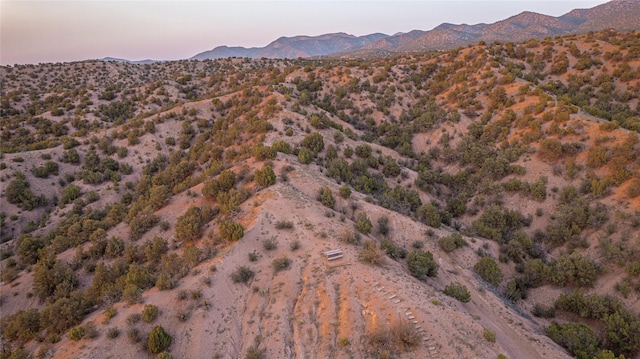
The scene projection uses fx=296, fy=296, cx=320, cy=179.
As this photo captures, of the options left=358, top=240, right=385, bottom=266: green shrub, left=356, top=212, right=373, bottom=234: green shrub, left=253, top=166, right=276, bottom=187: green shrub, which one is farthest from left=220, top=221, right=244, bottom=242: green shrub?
left=356, top=212, right=373, bottom=234: green shrub

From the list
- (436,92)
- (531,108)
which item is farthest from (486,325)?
(436,92)

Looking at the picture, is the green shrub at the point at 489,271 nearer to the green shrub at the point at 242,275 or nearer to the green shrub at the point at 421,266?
the green shrub at the point at 421,266

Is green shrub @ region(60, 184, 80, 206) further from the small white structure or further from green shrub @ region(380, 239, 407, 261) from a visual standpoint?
green shrub @ region(380, 239, 407, 261)

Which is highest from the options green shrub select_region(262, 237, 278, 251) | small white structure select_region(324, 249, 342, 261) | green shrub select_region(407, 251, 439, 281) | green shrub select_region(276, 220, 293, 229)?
green shrub select_region(276, 220, 293, 229)

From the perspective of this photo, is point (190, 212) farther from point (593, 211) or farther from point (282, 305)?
point (593, 211)

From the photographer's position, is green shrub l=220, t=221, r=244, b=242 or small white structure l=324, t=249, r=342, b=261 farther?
green shrub l=220, t=221, r=244, b=242

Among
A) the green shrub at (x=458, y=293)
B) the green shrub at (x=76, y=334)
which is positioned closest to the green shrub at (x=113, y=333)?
the green shrub at (x=76, y=334)
